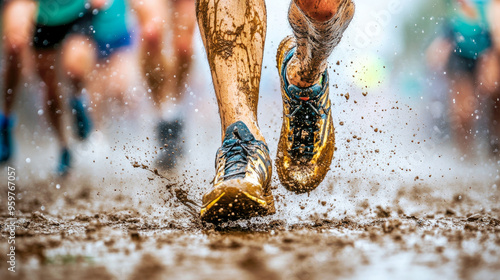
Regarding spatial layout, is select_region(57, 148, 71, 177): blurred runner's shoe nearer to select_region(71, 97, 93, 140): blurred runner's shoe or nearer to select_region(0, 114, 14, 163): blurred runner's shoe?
select_region(71, 97, 93, 140): blurred runner's shoe

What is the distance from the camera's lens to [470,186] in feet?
9.68

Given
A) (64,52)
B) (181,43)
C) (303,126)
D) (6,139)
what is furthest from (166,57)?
(303,126)

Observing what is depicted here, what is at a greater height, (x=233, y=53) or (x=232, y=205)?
(x=233, y=53)

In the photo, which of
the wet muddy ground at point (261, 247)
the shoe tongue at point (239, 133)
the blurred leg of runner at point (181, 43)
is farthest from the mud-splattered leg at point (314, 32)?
→ the blurred leg of runner at point (181, 43)

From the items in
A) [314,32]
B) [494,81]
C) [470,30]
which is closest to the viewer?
[314,32]

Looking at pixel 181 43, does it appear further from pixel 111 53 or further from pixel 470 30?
pixel 470 30

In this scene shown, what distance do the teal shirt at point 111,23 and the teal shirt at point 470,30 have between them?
3182 mm

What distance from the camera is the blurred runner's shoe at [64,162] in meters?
3.48

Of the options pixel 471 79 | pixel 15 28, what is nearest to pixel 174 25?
pixel 15 28

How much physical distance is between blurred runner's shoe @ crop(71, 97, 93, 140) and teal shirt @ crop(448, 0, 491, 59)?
135 inches

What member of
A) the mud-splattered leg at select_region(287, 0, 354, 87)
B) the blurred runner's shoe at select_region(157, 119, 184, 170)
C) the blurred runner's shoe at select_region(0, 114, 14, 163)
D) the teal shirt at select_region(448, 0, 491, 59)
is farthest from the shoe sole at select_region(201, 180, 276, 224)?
the teal shirt at select_region(448, 0, 491, 59)

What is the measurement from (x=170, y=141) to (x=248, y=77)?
2.45 m

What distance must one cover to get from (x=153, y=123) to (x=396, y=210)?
2767 millimetres

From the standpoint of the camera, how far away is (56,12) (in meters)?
4.45
